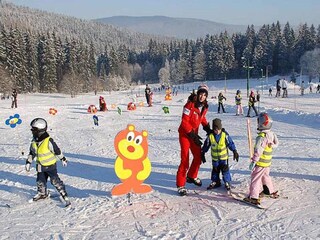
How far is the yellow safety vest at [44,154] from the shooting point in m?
6.76

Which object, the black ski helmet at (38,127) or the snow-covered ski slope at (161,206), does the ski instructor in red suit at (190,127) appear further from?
the black ski helmet at (38,127)

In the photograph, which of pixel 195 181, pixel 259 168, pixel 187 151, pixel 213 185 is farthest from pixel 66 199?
pixel 259 168

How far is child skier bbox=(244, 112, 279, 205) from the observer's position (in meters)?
6.23

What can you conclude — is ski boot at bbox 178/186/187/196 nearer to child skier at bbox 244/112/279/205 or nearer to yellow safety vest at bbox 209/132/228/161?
yellow safety vest at bbox 209/132/228/161

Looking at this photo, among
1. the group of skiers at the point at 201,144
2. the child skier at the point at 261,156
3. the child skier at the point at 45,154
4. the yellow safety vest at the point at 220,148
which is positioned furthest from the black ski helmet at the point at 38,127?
the child skier at the point at 261,156

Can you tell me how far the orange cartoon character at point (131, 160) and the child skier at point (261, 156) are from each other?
1773 mm

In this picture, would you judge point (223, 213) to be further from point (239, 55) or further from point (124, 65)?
point (124, 65)

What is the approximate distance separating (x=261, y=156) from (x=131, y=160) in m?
2.17

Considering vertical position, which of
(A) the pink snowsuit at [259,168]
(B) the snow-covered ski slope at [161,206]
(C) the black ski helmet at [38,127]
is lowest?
(B) the snow-covered ski slope at [161,206]

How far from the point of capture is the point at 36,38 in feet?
253

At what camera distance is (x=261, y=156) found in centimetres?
637

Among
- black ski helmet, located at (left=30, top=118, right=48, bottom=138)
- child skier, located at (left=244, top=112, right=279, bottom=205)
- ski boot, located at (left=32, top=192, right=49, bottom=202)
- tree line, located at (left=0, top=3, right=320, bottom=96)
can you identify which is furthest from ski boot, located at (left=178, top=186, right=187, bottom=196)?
tree line, located at (left=0, top=3, right=320, bottom=96)

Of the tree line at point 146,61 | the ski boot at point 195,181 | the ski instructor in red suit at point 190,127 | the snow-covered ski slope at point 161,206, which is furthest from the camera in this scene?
the tree line at point 146,61

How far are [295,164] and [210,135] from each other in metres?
2.98
